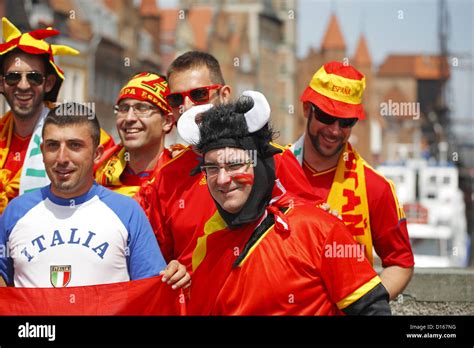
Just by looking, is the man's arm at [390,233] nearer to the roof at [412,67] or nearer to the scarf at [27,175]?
the scarf at [27,175]

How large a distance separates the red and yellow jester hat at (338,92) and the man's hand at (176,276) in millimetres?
1699

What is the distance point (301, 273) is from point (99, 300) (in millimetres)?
1156

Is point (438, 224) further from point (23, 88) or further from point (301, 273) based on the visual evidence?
point (301, 273)

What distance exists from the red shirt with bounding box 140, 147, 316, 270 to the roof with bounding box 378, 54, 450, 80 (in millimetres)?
151860

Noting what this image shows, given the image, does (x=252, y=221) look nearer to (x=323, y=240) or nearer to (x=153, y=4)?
(x=323, y=240)

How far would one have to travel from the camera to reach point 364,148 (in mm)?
93250

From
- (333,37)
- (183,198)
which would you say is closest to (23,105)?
(183,198)

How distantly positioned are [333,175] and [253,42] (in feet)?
300

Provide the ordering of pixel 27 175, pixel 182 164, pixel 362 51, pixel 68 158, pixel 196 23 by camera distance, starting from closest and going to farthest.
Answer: pixel 68 158
pixel 182 164
pixel 27 175
pixel 196 23
pixel 362 51

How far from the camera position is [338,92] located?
5.86 m

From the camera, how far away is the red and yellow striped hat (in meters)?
6.05

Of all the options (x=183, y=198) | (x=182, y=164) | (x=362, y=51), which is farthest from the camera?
(x=362, y=51)

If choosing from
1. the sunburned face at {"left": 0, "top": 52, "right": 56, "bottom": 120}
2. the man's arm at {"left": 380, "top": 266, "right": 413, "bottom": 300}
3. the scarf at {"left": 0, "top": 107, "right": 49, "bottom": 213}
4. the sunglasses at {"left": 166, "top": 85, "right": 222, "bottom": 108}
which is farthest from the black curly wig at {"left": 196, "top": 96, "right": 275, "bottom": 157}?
the sunburned face at {"left": 0, "top": 52, "right": 56, "bottom": 120}
